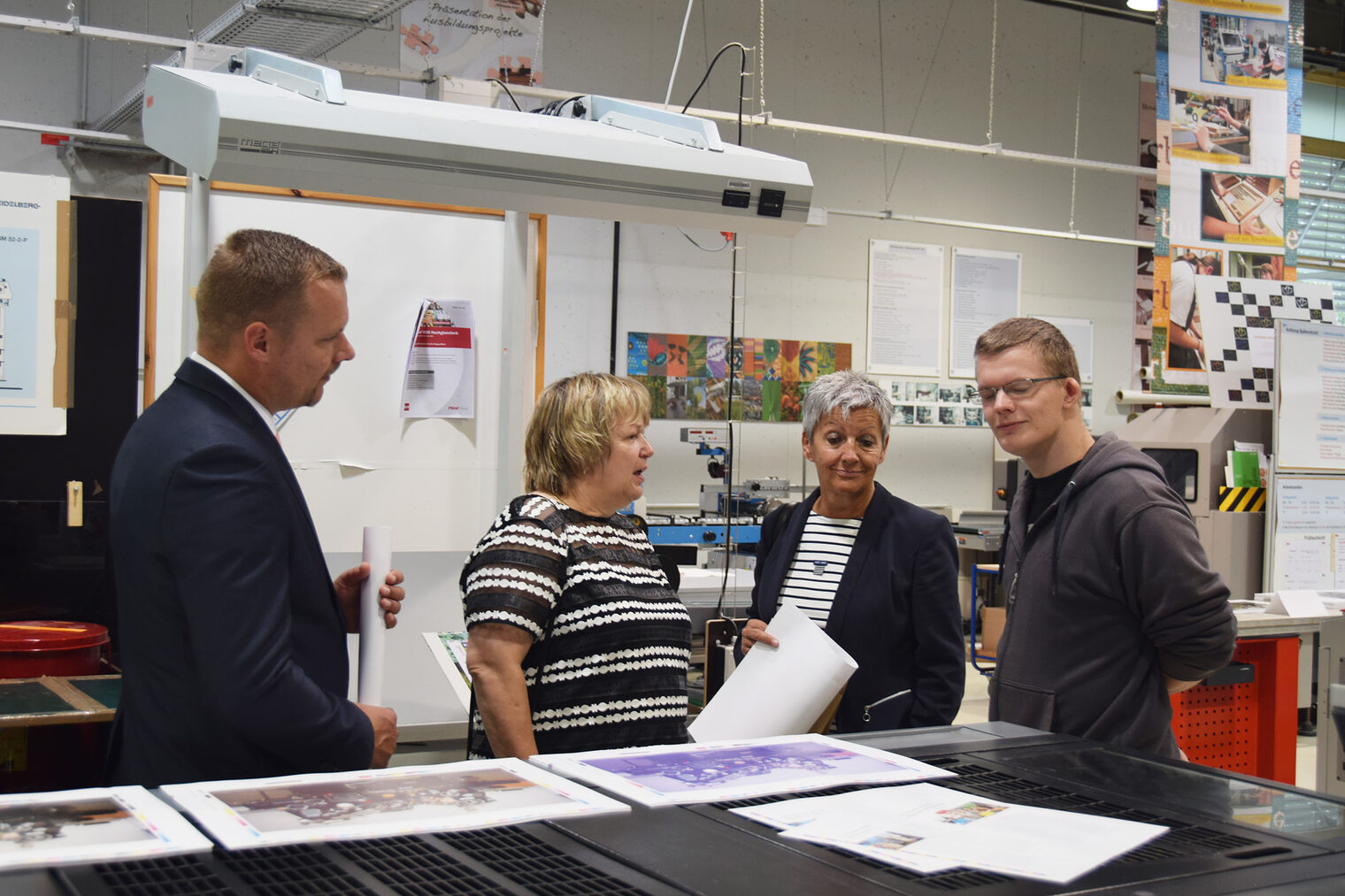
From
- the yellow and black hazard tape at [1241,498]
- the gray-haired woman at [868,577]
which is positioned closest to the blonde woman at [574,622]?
the gray-haired woman at [868,577]

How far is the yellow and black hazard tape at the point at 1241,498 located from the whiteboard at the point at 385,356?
366 centimetres

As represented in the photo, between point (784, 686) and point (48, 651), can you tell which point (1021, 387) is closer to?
point (784, 686)

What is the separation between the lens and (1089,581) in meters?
1.92

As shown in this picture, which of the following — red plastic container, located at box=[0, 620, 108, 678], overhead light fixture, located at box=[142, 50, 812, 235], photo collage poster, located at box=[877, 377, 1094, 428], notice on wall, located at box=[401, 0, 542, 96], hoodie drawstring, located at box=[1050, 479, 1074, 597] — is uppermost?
notice on wall, located at box=[401, 0, 542, 96]

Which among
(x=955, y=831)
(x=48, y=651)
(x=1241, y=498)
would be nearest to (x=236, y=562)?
(x=955, y=831)

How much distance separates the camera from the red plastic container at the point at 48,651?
2.90 metres

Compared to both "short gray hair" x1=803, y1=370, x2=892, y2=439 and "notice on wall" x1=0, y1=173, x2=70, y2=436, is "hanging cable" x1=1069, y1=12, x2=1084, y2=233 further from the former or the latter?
"notice on wall" x1=0, y1=173, x2=70, y2=436

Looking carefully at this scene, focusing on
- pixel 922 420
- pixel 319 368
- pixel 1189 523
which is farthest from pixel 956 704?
pixel 922 420

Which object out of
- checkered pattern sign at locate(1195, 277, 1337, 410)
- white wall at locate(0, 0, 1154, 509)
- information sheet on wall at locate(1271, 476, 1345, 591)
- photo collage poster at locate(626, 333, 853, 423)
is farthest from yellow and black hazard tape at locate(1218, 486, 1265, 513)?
white wall at locate(0, 0, 1154, 509)

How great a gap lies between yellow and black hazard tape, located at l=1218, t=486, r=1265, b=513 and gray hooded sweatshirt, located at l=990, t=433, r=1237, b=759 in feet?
12.2

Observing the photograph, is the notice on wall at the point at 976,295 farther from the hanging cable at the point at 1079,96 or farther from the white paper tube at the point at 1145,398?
the white paper tube at the point at 1145,398

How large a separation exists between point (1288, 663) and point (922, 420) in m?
5.15

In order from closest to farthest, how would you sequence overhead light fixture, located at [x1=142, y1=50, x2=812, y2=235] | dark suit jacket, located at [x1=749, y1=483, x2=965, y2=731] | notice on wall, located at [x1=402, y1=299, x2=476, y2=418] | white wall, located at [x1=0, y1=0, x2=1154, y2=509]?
overhead light fixture, located at [x1=142, y1=50, x2=812, y2=235], dark suit jacket, located at [x1=749, y1=483, x2=965, y2=731], notice on wall, located at [x1=402, y1=299, x2=476, y2=418], white wall, located at [x1=0, y1=0, x2=1154, y2=509]

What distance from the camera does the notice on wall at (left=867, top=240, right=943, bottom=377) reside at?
28.4ft
